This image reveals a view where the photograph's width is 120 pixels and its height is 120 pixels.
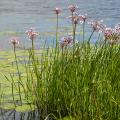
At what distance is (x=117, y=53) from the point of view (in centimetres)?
424

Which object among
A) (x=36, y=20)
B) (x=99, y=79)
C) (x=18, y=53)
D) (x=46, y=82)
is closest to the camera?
(x=99, y=79)

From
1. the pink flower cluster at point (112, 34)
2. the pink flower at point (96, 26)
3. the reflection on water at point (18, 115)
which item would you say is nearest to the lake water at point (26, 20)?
the reflection on water at point (18, 115)

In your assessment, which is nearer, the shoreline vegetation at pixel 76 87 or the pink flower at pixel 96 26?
the shoreline vegetation at pixel 76 87

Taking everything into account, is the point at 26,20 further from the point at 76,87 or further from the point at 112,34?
the point at 76,87

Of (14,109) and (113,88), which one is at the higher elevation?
(113,88)

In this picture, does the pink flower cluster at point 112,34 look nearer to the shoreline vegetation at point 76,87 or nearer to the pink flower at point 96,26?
the shoreline vegetation at point 76,87

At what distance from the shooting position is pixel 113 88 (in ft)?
12.2

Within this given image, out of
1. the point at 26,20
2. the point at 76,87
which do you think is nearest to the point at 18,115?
the point at 76,87

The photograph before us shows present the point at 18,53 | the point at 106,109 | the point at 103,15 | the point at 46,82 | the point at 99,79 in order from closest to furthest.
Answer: the point at 106,109, the point at 99,79, the point at 46,82, the point at 18,53, the point at 103,15

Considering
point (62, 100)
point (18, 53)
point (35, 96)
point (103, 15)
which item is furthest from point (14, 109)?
point (103, 15)

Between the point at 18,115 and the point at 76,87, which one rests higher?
the point at 76,87

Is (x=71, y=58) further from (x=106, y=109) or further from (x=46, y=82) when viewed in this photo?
(x=106, y=109)

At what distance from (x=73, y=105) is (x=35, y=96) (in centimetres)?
66

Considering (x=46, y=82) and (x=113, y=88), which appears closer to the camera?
(x=113, y=88)
